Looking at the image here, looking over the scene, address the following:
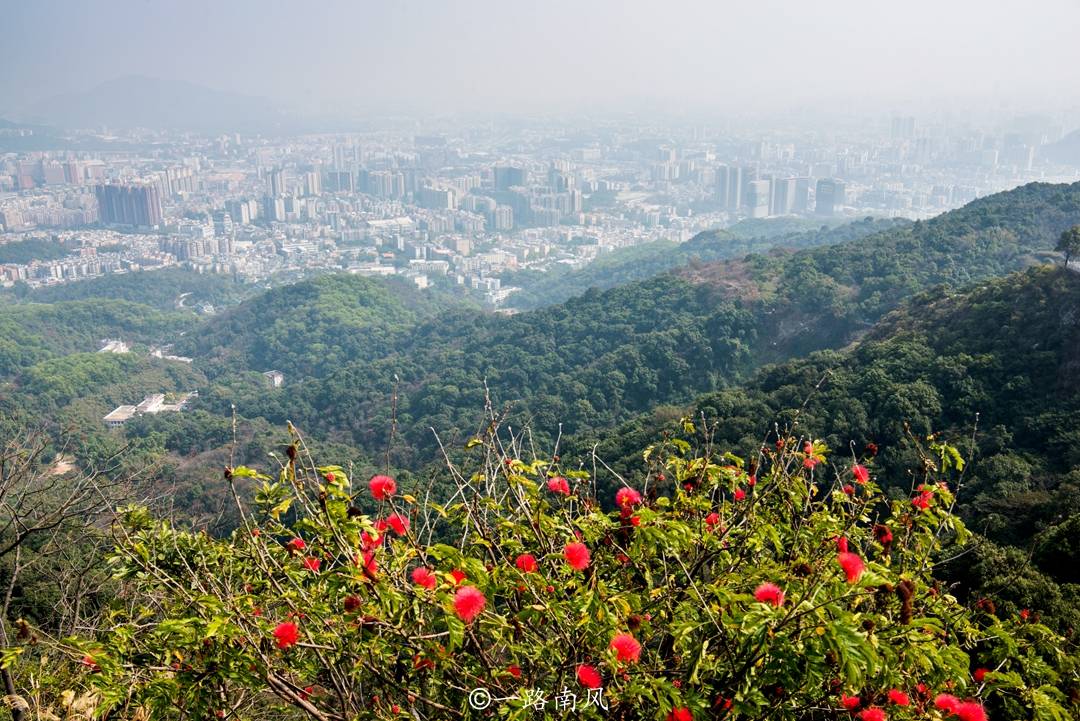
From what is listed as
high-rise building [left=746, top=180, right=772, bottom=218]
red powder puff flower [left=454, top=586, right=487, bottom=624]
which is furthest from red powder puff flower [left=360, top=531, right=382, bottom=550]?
high-rise building [left=746, top=180, right=772, bottom=218]

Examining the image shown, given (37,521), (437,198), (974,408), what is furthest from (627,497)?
(437,198)

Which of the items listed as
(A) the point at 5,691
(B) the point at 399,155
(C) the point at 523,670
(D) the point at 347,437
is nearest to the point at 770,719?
(C) the point at 523,670

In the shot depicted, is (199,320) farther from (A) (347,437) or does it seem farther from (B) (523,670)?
(B) (523,670)

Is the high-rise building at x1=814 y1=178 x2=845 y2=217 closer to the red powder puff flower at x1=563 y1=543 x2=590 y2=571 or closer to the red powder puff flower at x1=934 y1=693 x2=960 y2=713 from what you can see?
the red powder puff flower at x1=934 y1=693 x2=960 y2=713

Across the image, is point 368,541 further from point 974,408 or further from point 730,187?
point 730,187

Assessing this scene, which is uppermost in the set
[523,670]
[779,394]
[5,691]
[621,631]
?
[621,631]

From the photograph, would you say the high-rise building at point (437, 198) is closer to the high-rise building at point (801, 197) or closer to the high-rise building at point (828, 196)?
the high-rise building at point (801, 197)
